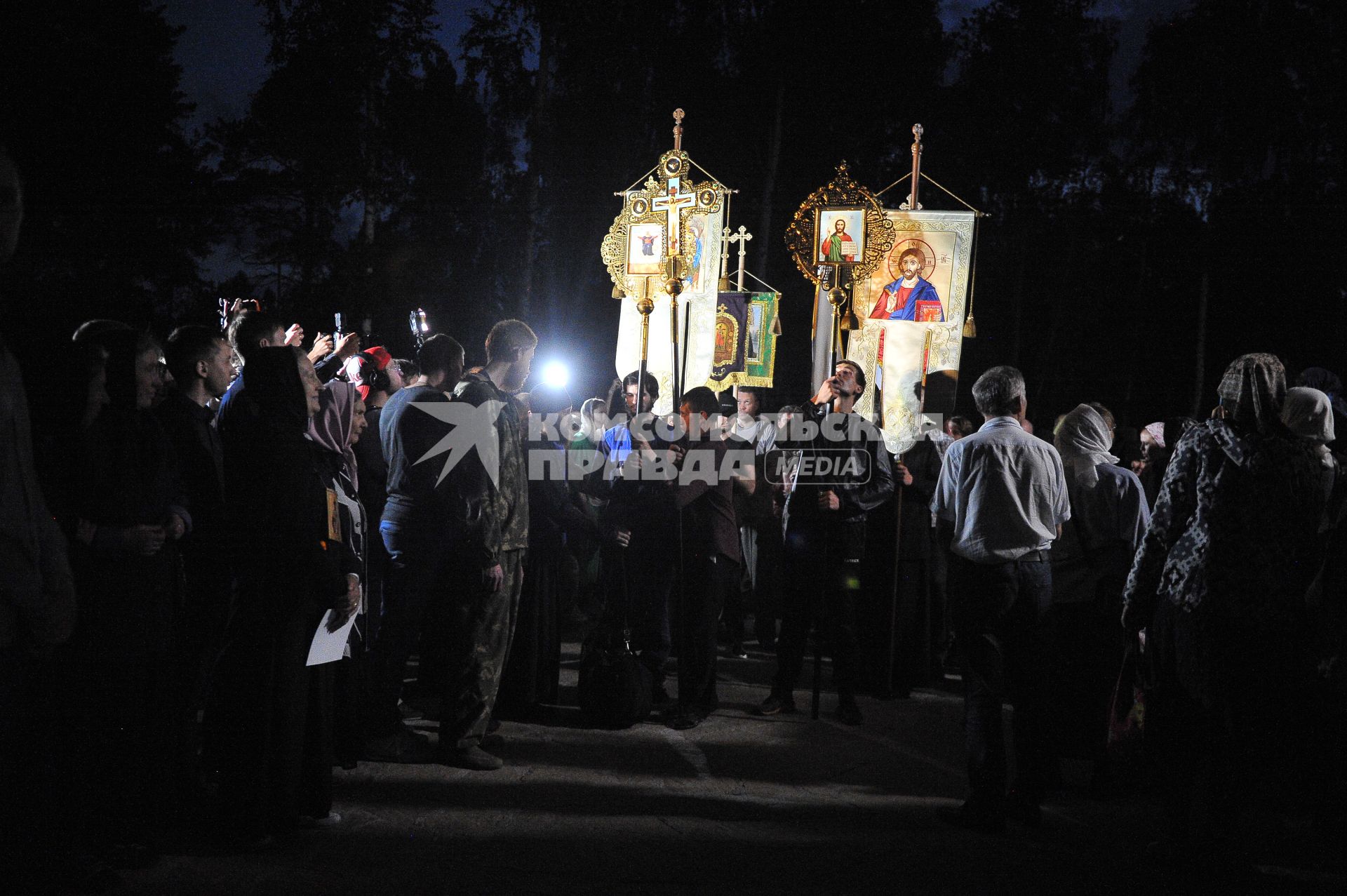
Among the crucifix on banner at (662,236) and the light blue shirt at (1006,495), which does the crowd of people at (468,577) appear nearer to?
the light blue shirt at (1006,495)

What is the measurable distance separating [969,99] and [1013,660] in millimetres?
24176

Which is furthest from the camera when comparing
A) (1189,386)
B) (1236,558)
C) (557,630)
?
(1189,386)

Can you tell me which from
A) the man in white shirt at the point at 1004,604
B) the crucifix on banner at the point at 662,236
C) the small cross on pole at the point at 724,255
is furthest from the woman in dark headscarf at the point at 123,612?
the small cross on pole at the point at 724,255

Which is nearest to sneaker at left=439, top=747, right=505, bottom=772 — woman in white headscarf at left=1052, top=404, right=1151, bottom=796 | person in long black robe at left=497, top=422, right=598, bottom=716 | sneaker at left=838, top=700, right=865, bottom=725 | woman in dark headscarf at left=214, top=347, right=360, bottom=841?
person in long black robe at left=497, top=422, right=598, bottom=716

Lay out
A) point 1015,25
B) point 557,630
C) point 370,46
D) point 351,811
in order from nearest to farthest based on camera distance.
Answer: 1. point 351,811
2. point 557,630
3. point 370,46
4. point 1015,25

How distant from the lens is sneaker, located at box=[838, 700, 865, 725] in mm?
6426

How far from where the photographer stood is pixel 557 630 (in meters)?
6.66

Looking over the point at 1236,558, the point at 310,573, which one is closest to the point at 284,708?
the point at 310,573

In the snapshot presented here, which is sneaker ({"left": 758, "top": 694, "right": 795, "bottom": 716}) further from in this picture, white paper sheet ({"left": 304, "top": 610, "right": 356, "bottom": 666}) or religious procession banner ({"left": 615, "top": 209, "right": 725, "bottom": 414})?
religious procession banner ({"left": 615, "top": 209, "right": 725, "bottom": 414})

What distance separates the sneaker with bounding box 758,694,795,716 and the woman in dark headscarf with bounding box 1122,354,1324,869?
2.87 metres

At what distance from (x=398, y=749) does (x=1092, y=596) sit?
12.3ft

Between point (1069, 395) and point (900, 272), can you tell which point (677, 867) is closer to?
point (900, 272)

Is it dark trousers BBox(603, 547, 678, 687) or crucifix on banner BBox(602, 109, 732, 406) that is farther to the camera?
crucifix on banner BBox(602, 109, 732, 406)

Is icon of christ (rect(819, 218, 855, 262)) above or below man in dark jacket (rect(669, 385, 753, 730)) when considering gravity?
above
